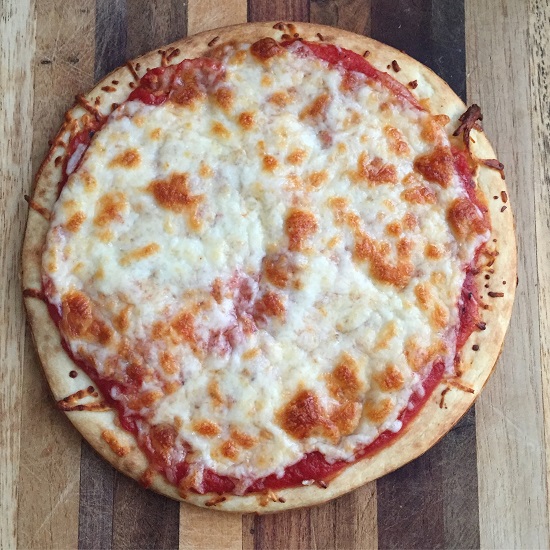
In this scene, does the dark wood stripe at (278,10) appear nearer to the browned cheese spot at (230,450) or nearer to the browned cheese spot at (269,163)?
the browned cheese spot at (269,163)

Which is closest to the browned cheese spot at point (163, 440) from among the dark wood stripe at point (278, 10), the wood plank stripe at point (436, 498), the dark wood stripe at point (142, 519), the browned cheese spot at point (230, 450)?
the browned cheese spot at point (230, 450)

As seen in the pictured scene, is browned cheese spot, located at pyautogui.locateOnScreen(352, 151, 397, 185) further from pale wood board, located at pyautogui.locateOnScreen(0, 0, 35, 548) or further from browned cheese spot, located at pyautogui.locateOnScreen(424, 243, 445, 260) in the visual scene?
pale wood board, located at pyautogui.locateOnScreen(0, 0, 35, 548)

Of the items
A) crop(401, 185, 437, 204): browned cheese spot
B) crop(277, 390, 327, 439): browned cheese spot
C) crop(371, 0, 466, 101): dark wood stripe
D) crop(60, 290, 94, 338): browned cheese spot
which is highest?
crop(371, 0, 466, 101): dark wood stripe

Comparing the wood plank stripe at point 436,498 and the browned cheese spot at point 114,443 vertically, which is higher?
the browned cheese spot at point 114,443

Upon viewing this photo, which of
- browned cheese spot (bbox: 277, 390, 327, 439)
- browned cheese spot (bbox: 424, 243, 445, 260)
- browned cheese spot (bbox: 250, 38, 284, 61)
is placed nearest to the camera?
browned cheese spot (bbox: 277, 390, 327, 439)

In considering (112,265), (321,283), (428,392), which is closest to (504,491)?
(428,392)

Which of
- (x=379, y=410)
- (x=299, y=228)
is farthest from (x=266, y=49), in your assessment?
(x=379, y=410)

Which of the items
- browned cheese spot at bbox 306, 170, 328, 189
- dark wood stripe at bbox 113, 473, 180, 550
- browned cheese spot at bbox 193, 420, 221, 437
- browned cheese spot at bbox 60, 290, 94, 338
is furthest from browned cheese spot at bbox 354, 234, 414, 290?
dark wood stripe at bbox 113, 473, 180, 550
